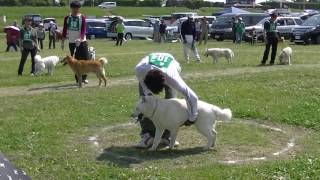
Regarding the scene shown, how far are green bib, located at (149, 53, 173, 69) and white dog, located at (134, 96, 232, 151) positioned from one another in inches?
15.9

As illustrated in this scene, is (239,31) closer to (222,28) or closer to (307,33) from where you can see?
(307,33)

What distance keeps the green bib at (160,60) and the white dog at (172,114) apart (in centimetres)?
40

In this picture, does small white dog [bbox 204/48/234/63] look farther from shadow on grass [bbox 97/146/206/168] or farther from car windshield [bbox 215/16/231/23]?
car windshield [bbox 215/16/231/23]

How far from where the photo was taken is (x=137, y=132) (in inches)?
353

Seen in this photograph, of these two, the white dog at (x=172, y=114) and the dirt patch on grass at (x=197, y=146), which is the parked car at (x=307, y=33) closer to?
the dirt patch on grass at (x=197, y=146)

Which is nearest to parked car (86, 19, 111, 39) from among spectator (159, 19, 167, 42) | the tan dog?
spectator (159, 19, 167, 42)

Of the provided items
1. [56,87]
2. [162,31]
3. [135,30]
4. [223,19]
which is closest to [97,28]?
[135,30]

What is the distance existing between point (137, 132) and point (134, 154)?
1402 mm

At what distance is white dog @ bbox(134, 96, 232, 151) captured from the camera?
7293 mm

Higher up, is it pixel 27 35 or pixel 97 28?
pixel 27 35

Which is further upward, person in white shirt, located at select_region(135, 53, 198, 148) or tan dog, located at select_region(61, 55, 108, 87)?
person in white shirt, located at select_region(135, 53, 198, 148)

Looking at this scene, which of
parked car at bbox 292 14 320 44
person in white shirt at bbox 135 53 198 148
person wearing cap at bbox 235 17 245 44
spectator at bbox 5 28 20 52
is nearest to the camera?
person in white shirt at bbox 135 53 198 148

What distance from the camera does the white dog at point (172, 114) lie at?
7.29 meters

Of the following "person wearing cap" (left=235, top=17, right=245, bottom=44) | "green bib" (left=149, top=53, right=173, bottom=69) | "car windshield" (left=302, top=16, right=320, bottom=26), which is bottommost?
"person wearing cap" (left=235, top=17, right=245, bottom=44)
